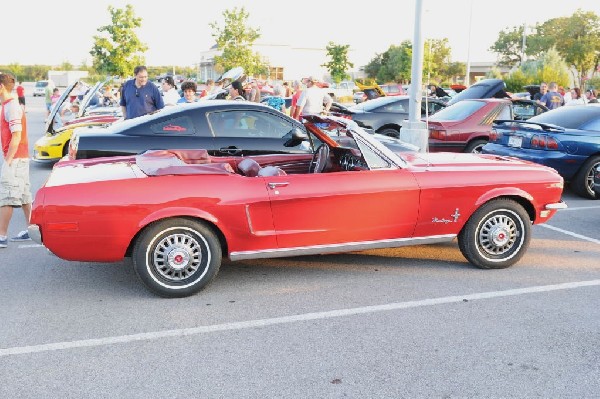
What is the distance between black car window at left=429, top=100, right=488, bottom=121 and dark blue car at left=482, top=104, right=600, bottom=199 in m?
2.20

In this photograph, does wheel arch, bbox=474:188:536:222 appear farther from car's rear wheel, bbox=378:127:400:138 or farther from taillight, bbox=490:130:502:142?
car's rear wheel, bbox=378:127:400:138

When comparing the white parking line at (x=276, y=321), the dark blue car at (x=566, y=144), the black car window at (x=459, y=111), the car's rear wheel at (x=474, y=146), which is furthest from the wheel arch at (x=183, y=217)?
the black car window at (x=459, y=111)

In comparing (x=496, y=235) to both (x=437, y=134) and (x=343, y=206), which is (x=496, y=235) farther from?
(x=437, y=134)

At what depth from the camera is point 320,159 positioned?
572cm

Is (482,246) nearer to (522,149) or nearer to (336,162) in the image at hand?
(336,162)

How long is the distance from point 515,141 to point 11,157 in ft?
22.5

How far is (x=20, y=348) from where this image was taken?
12.7ft

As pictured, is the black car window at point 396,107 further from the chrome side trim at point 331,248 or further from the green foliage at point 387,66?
the green foliage at point 387,66

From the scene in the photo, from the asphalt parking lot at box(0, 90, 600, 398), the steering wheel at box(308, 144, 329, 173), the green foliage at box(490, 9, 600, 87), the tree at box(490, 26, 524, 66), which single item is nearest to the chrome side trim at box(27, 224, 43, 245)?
the asphalt parking lot at box(0, 90, 600, 398)

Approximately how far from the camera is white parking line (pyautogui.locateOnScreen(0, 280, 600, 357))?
12.8ft

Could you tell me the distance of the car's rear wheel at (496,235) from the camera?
539 centimetres

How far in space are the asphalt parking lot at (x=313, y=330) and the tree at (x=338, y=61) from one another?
160 feet

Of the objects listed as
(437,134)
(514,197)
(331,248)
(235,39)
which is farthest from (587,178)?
(235,39)

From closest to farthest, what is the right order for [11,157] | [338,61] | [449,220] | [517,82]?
[449,220], [11,157], [517,82], [338,61]
